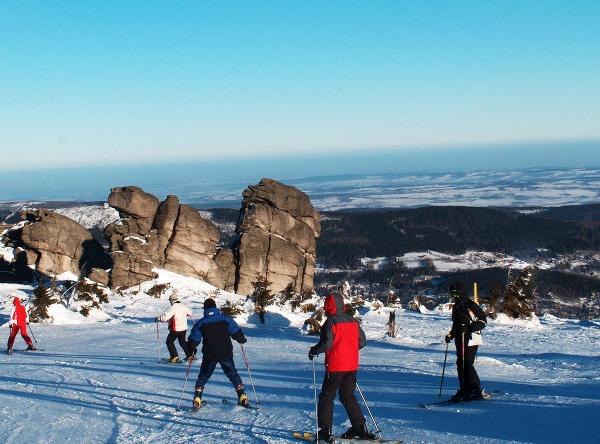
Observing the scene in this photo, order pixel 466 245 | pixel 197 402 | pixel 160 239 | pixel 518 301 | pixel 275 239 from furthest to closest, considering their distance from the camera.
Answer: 1. pixel 466 245
2. pixel 275 239
3. pixel 160 239
4. pixel 518 301
5. pixel 197 402

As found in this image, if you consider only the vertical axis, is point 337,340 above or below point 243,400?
above

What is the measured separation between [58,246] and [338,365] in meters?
32.3

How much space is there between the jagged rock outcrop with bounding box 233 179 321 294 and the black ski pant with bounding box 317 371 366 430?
3229 centimetres

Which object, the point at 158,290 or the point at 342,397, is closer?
the point at 342,397

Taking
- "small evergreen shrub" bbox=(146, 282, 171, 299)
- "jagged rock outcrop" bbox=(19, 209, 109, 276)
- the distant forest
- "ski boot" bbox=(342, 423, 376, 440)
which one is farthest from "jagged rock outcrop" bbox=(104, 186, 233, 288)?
the distant forest

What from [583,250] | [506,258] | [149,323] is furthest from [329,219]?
[149,323]

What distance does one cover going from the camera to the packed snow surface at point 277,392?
7.21 metres

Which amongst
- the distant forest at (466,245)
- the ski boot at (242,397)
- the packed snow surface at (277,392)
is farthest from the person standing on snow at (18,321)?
the distant forest at (466,245)

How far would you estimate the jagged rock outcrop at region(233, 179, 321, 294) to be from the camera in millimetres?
39344

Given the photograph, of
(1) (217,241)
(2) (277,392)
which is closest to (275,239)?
(1) (217,241)

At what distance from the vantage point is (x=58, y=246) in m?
35.3

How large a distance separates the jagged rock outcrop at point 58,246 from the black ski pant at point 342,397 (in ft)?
98.5

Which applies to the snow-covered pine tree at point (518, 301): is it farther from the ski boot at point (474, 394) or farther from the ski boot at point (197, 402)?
the ski boot at point (197, 402)

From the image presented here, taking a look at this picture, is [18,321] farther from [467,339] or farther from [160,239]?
[160,239]
